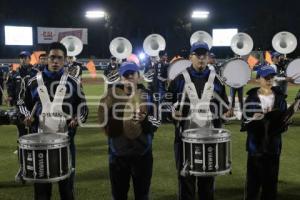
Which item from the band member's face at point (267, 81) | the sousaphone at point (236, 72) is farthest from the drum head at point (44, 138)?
the sousaphone at point (236, 72)

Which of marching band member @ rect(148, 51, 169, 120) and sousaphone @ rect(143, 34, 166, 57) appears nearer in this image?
marching band member @ rect(148, 51, 169, 120)

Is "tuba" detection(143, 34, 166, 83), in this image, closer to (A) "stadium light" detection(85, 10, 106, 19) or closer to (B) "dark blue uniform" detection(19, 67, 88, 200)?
(B) "dark blue uniform" detection(19, 67, 88, 200)

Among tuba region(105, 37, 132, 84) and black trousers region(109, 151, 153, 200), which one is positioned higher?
tuba region(105, 37, 132, 84)

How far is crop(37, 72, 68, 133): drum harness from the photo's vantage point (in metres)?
4.54

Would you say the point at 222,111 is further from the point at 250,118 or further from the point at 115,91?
the point at 115,91

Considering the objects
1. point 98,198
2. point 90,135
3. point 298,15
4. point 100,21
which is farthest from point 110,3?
point 98,198

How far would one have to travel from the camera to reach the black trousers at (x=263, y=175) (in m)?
4.78

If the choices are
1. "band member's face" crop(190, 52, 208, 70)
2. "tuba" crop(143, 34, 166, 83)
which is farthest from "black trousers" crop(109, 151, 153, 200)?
"tuba" crop(143, 34, 166, 83)

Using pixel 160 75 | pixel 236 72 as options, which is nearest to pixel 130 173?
pixel 236 72

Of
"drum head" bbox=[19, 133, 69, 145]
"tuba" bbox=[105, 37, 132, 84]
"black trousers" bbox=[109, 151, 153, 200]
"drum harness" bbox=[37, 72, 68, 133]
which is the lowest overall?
"black trousers" bbox=[109, 151, 153, 200]

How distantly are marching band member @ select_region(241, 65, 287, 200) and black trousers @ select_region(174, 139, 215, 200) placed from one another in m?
0.59

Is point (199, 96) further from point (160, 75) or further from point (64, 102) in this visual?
point (160, 75)

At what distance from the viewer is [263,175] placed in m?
4.81

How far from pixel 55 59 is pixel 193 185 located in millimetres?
1941
